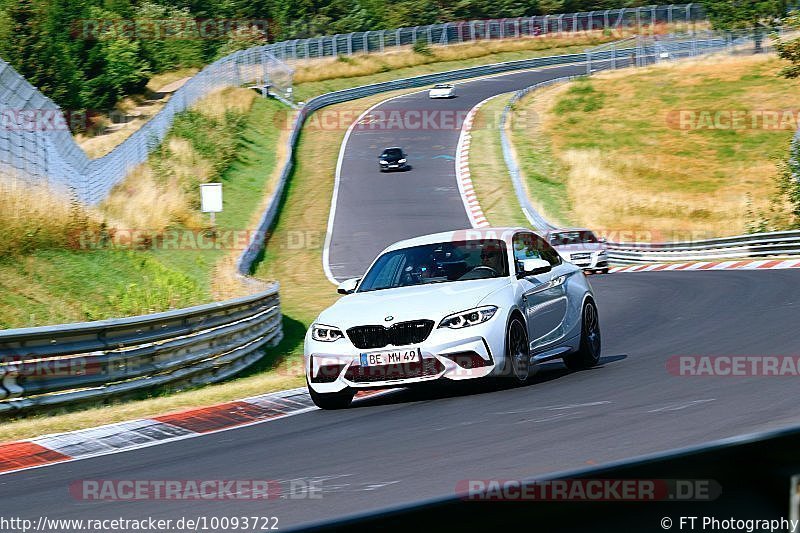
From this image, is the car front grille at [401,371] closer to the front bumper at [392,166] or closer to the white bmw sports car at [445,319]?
the white bmw sports car at [445,319]

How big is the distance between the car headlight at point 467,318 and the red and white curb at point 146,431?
171cm

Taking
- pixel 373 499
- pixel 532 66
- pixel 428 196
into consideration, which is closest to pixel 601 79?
pixel 532 66

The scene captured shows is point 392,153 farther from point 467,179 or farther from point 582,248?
point 582,248

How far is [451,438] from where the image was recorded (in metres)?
8.20

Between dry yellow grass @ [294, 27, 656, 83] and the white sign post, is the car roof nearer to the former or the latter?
the white sign post

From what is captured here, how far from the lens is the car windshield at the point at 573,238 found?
32.7 metres

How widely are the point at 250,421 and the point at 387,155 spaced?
4022 centimetres

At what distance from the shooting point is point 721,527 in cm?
266

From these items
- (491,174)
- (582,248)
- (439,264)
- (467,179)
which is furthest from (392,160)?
(439,264)

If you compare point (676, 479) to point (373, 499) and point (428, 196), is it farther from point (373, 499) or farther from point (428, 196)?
point (428, 196)

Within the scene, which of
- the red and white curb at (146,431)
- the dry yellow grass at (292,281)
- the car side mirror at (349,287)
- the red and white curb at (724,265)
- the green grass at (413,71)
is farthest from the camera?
the green grass at (413,71)

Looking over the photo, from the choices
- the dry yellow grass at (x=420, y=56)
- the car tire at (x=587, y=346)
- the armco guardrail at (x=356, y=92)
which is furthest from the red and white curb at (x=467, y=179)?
the car tire at (x=587, y=346)

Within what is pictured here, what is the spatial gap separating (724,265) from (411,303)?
911 inches

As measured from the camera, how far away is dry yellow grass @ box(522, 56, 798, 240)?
46156mm
